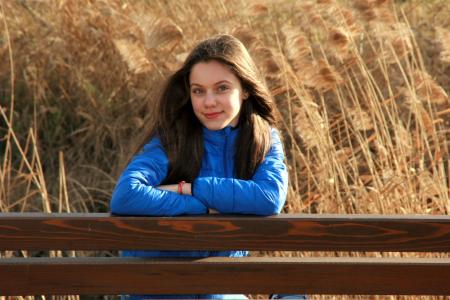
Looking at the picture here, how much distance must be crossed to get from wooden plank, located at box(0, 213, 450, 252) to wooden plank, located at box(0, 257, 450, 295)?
0.05m

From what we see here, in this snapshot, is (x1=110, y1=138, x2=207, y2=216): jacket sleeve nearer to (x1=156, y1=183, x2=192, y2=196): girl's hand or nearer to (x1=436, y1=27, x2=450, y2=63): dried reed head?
(x1=156, y1=183, x2=192, y2=196): girl's hand

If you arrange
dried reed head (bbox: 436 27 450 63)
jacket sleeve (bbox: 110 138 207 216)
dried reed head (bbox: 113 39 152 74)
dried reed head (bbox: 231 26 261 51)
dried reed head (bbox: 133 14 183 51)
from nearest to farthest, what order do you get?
jacket sleeve (bbox: 110 138 207 216), dried reed head (bbox: 436 27 450 63), dried reed head (bbox: 133 14 183 51), dried reed head (bbox: 231 26 261 51), dried reed head (bbox: 113 39 152 74)

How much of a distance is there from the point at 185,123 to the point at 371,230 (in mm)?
916

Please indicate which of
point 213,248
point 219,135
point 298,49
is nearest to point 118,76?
point 298,49

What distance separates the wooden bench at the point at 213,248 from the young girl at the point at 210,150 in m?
0.27

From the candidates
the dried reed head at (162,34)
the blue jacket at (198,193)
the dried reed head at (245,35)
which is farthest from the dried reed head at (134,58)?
the blue jacket at (198,193)

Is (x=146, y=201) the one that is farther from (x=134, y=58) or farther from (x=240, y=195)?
(x=134, y=58)

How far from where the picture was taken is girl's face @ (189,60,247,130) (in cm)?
339

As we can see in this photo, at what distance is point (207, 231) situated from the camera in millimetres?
2785

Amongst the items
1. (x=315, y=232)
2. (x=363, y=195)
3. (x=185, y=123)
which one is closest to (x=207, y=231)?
(x=315, y=232)

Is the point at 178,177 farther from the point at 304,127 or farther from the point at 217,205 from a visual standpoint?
the point at 304,127

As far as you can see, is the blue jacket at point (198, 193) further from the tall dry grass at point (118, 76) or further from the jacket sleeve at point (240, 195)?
the tall dry grass at point (118, 76)

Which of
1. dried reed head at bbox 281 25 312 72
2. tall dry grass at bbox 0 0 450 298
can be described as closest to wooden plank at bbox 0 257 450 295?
dried reed head at bbox 281 25 312 72

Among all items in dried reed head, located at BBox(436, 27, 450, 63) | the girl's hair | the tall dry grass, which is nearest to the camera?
the girl's hair
